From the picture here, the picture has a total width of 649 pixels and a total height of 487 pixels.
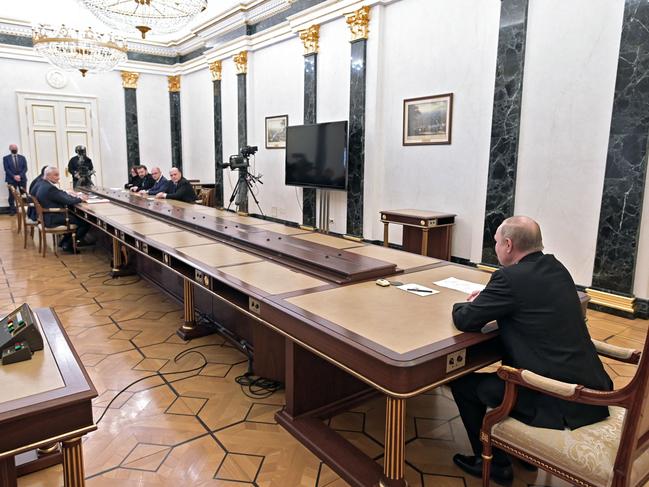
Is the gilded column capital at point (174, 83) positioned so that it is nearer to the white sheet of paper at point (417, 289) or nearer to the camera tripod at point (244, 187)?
the camera tripod at point (244, 187)

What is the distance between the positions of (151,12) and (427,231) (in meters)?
4.43

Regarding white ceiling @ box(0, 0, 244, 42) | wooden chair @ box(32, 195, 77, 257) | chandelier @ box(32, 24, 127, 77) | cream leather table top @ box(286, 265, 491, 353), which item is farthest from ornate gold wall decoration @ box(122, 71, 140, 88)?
cream leather table top @ box(286, 265, 491, 353)

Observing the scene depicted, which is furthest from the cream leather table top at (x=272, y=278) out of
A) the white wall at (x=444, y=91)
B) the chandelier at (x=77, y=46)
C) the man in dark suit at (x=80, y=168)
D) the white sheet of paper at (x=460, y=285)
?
the man in dark suit at (x=80, y=168)

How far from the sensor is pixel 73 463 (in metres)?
1.46

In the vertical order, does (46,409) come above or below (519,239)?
below

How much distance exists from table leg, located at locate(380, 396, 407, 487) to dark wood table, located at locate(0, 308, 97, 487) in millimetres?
974

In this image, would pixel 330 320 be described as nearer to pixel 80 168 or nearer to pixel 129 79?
pixel 80 168

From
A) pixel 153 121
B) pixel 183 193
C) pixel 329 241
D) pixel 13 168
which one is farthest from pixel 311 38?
pixel 13 168

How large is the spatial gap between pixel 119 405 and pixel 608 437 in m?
2.36

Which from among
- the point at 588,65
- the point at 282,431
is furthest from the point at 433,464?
the point at 588,65

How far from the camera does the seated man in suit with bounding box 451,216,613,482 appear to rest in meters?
1.74

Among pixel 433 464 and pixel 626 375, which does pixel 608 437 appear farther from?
pixel 626 375

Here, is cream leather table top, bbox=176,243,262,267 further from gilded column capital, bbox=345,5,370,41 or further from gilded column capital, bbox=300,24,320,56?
gilded column capital, bbox=300,24,320,56

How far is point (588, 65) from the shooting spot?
4.34 meters
